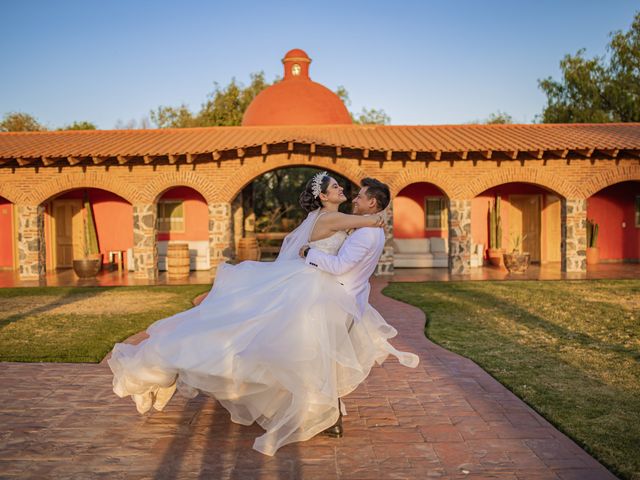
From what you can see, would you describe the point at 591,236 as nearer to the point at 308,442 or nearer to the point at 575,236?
the point at 575,236

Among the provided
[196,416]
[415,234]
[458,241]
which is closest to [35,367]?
[196,416]

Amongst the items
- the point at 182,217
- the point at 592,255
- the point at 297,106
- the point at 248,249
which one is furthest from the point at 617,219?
the point at 182,217

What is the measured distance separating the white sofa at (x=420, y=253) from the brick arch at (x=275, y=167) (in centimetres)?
333

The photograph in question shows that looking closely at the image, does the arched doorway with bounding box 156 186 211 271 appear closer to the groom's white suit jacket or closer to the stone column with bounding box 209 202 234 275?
the stone column with bounding box 209 202 234 275

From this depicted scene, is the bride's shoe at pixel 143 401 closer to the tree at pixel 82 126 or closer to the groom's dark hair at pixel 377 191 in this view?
the groom's dark hair at pixel 377 191

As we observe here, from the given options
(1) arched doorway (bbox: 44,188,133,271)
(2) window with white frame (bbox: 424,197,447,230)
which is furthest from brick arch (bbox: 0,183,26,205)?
(2) window with white frame (bbox: 424,197,447,230)

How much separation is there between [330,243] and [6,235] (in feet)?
58.1

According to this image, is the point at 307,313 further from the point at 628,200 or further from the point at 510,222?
the point at 628,200

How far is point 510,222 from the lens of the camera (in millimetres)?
19422

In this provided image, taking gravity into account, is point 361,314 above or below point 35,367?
above

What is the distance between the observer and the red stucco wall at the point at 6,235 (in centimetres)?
1888

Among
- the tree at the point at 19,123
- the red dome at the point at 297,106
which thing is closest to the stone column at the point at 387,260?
the red dome at the point at 297,106

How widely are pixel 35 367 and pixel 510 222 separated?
1589 cm

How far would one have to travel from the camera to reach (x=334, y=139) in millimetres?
16047
